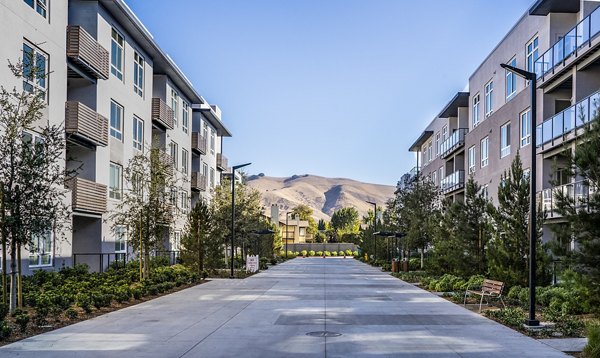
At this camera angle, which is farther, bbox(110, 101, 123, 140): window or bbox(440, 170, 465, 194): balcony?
bbox(440, 170, 465, 194): balcony

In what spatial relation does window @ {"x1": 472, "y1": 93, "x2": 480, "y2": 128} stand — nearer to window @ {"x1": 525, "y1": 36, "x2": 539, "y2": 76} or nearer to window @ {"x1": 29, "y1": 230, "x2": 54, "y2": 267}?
window @ {"x1": 525, "y1": 36, "x2": 539, "y2": 76}

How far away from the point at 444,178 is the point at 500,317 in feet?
115

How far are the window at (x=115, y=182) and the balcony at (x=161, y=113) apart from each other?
6.34 meters

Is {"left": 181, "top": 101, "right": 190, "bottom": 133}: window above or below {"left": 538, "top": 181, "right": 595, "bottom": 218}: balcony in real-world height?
above

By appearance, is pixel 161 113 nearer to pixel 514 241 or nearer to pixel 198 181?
pixel 198 181

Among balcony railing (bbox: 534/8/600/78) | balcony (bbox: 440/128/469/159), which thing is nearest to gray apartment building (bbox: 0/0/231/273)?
balcony railing (bbox: 534/8/600/78)

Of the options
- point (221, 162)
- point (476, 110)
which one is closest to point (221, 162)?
point (221, 162)

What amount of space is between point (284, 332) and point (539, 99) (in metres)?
20.0

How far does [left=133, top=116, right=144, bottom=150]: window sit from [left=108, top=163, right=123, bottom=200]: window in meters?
2.96

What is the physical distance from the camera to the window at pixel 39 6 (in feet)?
77.7

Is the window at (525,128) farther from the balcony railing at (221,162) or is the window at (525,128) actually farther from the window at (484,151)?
the balcony railing at (221,162)

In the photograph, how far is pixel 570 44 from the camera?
2506cm

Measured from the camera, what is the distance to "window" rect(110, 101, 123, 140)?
32281 mm

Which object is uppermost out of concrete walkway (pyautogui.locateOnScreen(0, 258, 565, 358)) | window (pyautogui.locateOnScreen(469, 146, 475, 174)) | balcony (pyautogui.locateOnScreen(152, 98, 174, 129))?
balcony (pyautogui.locateOnScreen(152, 98, 174, 129))
